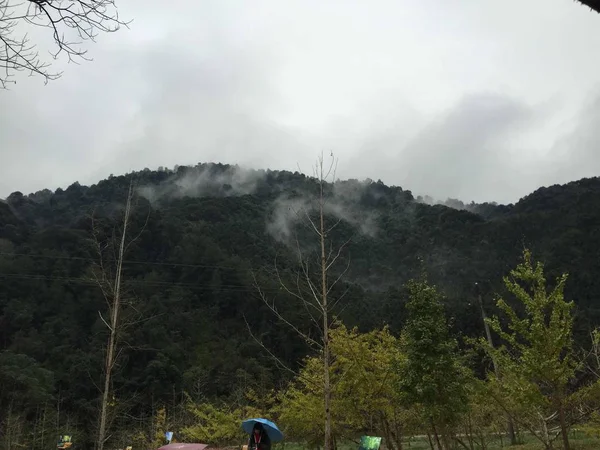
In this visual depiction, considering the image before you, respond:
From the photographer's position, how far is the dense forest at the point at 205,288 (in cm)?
5153

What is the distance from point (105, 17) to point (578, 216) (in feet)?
295

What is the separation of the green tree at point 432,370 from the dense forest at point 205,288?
126cm

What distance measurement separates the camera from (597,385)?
13.0 m

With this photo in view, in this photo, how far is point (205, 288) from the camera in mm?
85688

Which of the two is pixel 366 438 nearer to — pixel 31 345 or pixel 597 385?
pixel 597 385

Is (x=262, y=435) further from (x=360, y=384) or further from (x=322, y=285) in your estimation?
(x=360, y=384)

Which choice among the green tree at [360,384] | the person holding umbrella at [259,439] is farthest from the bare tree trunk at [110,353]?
the green tree at [360,384]

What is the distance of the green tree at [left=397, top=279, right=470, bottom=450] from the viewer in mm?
15102

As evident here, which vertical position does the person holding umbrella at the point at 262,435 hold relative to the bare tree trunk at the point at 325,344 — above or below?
below

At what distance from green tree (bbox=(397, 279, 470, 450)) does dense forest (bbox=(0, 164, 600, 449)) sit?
4.13 feet

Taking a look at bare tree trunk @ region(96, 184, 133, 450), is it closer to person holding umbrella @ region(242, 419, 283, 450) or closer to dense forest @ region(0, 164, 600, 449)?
person holding umbrella @ region(242, 419, 283, 450)

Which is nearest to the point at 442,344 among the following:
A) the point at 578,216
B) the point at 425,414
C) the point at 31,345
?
the point at 425,414

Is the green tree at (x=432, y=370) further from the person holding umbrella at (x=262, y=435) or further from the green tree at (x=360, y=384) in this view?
the person holding umbrella at (x=262, y=435)

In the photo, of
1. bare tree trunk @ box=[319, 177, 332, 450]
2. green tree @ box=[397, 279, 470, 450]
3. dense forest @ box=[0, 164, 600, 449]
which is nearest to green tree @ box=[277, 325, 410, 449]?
green tree @ box=[397, 279, 470, 450]
